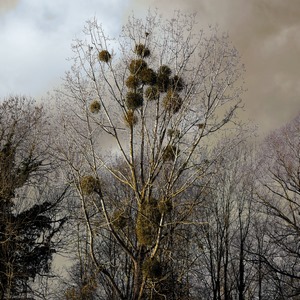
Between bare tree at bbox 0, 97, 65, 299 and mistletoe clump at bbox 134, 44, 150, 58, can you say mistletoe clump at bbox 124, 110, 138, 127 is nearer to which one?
mistletoe clump at bbox 134, 44, 150, 58

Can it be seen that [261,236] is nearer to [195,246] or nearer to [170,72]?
[195,246]

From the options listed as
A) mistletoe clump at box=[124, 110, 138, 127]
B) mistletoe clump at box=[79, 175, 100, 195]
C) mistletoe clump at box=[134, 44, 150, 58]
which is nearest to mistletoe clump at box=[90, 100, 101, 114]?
mistletoe clump at box=[124, 110, 138, 127]

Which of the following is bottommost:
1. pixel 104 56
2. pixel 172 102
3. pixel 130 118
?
pixel 130 118

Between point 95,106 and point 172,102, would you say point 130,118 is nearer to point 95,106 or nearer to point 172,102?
point 95,106

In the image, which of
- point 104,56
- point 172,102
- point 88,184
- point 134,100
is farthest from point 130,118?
point 88,184

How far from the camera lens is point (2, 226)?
649 inches

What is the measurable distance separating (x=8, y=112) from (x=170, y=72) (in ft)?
29.1

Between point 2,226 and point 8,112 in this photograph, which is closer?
point 2,226

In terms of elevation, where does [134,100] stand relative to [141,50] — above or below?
below

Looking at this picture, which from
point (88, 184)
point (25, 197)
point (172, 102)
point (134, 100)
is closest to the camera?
point (88, 184)

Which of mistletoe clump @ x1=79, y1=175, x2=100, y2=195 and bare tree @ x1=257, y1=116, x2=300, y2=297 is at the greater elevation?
bare tree @ x1=257, y1=116, x2=300, y2=297

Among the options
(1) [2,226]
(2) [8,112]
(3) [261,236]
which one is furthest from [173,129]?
(3) [261,236]

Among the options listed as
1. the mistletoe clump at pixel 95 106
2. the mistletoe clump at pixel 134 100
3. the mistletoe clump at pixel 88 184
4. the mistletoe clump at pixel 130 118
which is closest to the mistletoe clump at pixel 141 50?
the mistletoe clump at pixel 134 100

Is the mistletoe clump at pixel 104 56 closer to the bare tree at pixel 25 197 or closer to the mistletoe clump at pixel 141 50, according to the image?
the mistletoe clump at pixel 141 50
